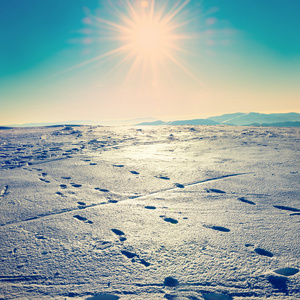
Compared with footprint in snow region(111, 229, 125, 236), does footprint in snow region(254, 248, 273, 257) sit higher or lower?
lower

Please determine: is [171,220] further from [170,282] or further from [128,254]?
[170,282]

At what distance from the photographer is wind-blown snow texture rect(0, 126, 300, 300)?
61.6 inches

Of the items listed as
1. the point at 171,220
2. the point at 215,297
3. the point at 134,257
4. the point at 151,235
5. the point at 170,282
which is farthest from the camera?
the point at 171,220

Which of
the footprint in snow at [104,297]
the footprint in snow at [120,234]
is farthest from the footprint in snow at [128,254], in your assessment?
the footprint in snow at [104,297]

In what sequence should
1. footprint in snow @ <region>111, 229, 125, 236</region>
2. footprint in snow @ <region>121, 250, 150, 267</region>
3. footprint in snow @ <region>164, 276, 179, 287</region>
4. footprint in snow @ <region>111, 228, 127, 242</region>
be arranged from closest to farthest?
footprint in snow @ <region>164, 276, 179, 287</region> → footprint in snow @ <region>121, 250, 150, 267</region> → footprint in snow @ <region>111, 228, 127, 242</region> → footprint in snow @ <region>111, 229, 125, 236</region>

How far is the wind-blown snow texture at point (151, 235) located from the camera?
1.56 meters

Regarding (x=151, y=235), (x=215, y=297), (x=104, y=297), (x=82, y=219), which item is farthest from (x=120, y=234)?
(x=215, y=297)

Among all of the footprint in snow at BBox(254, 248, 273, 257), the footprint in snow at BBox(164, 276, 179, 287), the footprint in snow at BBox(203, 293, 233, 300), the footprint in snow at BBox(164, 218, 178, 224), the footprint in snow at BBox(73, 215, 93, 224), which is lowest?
the footprint in snow at BBox(203, 293, 233, 300)

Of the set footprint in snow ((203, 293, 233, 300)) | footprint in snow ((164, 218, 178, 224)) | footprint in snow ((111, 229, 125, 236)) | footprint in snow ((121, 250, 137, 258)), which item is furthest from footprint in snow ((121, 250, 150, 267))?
footprint in snow ((164, 218, 178, 224))

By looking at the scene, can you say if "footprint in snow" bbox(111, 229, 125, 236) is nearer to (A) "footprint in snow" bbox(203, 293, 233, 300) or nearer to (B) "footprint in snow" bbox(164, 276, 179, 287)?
(B) "footprint in snow" bbox(164, 276, 179, 287)

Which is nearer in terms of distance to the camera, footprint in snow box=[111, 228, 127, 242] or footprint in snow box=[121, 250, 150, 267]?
footprint in snow box=[121, 250, 150, 267]

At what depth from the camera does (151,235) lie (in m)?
2.17

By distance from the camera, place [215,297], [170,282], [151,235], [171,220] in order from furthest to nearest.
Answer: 1. [171,220]
2. [151,235]
3. [170,282]
4. [215,297]

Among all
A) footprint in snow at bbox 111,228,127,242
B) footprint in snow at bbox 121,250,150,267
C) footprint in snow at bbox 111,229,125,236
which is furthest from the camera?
footprint in snow at bbox 111,229,125,236
